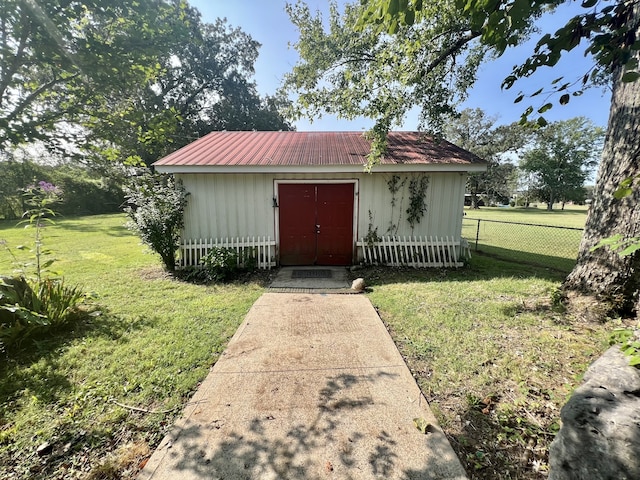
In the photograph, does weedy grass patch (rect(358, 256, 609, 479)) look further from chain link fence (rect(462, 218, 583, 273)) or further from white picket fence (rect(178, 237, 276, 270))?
white picket fence (rect(178, 237, 276, 270))

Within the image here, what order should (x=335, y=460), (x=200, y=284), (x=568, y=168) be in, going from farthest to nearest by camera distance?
(x=568, y=168) < (x=200, y=284) < (x=335, y=460)

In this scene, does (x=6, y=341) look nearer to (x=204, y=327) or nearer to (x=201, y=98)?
(x=204, y=327)

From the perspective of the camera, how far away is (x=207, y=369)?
117 inches

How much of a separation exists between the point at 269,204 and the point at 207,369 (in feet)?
15.2

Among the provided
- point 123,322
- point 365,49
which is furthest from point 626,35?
point 365,49

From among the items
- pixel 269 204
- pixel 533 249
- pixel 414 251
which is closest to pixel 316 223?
pixel 269 204

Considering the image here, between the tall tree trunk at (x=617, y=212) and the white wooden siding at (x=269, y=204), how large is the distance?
3255mm

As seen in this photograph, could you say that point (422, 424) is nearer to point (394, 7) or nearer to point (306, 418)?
point (306, 418)

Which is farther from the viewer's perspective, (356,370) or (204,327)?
(204,327)

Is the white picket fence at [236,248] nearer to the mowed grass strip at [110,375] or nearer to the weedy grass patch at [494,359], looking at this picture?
the mowed grass strip at [110,375]

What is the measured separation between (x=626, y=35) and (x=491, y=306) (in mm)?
3849

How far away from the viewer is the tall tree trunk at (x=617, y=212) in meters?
3.46

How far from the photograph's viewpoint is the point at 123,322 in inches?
157

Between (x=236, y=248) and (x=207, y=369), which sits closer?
(x=207, y=369)
